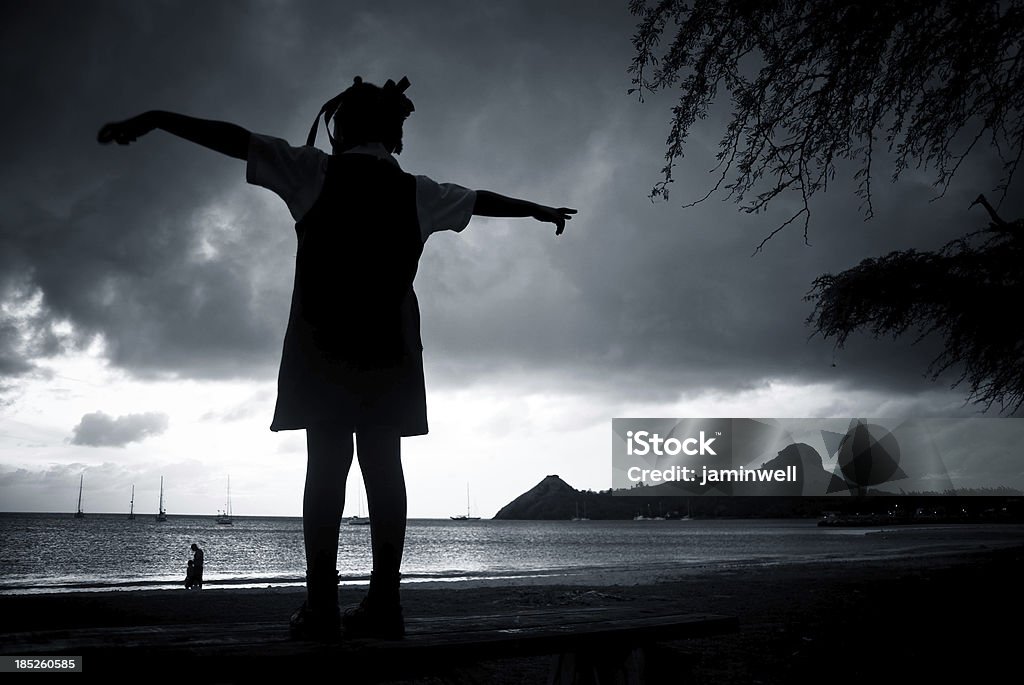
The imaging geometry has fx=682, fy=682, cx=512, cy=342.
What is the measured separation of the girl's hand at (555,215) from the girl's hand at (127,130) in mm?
1406

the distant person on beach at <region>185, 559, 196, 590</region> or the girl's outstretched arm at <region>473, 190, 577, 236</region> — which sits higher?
the girl's outstretched arm at <region>473, 190, 577, 236</region>

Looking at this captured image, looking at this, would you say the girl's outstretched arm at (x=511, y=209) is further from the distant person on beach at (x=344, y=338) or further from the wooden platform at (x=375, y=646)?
the wooden platform at (x=375, y=646)

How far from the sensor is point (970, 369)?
7.98m

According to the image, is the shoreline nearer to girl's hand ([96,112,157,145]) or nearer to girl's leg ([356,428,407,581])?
girl's leg ([356,428,407,581])

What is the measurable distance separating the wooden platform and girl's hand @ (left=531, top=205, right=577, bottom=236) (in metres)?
1.55

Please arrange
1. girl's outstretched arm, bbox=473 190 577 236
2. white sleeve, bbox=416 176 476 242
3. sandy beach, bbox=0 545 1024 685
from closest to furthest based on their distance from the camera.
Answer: white sleeve, bbox=416 176 476 242
girl's outstretched arm, bbox=473 190 577 236
sandy beach, bbox=0 545 1024 685

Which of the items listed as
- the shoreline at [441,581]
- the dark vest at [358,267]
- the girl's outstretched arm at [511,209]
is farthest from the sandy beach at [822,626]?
the shoreline at [441,581]

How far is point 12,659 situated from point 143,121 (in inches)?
57.2

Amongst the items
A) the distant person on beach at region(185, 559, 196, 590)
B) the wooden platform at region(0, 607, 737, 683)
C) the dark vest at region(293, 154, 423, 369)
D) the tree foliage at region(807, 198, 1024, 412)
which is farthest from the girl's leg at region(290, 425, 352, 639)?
the distant person on beach at region(185, 559, 196, 590)

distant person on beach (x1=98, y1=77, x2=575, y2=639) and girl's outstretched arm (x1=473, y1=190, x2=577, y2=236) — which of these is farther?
girl's outstretched arm (x1=473, y1=190, x2=577, y2=236)

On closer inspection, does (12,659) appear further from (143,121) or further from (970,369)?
(970,369)

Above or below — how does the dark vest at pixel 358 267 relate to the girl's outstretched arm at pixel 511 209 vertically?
below

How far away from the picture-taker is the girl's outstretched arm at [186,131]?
2.02 m

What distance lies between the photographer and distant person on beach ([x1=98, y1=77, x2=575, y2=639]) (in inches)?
84.0
